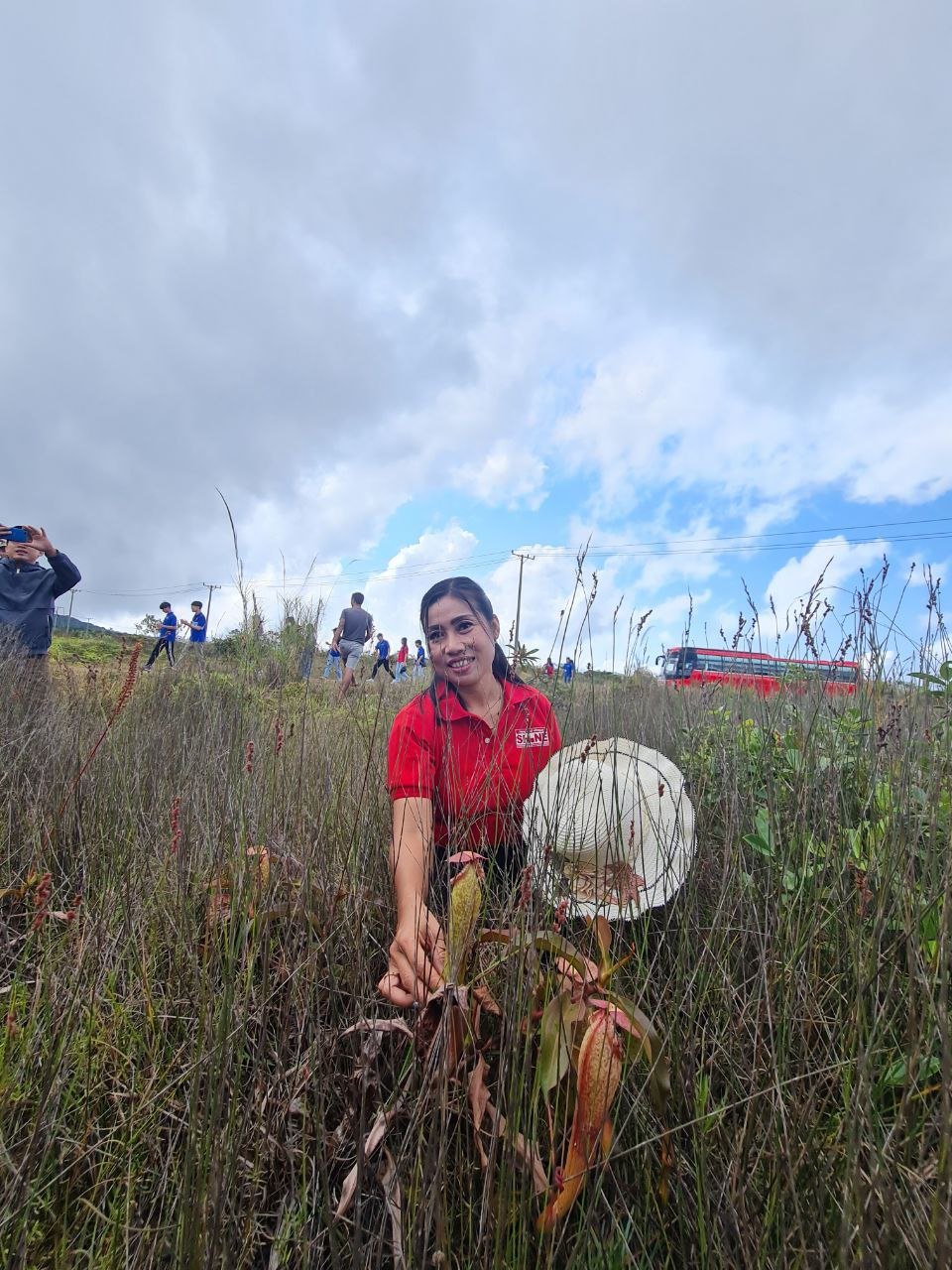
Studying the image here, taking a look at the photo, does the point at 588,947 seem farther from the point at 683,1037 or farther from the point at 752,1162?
the point at 752,1162

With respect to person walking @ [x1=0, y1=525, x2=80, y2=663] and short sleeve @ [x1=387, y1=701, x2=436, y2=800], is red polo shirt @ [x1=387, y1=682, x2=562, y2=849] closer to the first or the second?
short sleeve @ [x1=387, y1=701, x2=436, y2=800]

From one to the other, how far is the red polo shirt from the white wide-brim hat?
0.14 metres

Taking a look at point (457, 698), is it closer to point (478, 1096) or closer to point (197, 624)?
point (478, 1096)

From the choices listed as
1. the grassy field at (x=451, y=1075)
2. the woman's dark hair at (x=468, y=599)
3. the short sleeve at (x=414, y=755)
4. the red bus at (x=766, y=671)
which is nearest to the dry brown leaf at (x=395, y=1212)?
the grassy field at (x=451, y=1075)

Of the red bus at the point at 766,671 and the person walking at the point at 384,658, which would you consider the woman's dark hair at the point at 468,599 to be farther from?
the red bus at the point at 766,671

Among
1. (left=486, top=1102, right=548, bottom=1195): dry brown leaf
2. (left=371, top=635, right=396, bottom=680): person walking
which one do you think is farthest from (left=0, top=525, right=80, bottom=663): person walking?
(left=486, top=1102, right=548, bottom=1195): dry brown leaf

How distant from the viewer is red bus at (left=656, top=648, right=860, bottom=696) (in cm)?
202

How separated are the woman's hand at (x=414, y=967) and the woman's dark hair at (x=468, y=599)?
877mm

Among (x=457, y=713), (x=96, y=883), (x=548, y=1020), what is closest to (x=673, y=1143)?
(x=548, y=1020)

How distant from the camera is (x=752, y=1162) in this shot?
0.93 m

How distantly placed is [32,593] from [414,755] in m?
3.80

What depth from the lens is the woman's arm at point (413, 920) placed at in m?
1.04

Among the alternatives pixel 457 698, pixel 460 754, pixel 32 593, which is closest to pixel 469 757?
pixel 460 754

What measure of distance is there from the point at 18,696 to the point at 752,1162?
3957 millimetres
